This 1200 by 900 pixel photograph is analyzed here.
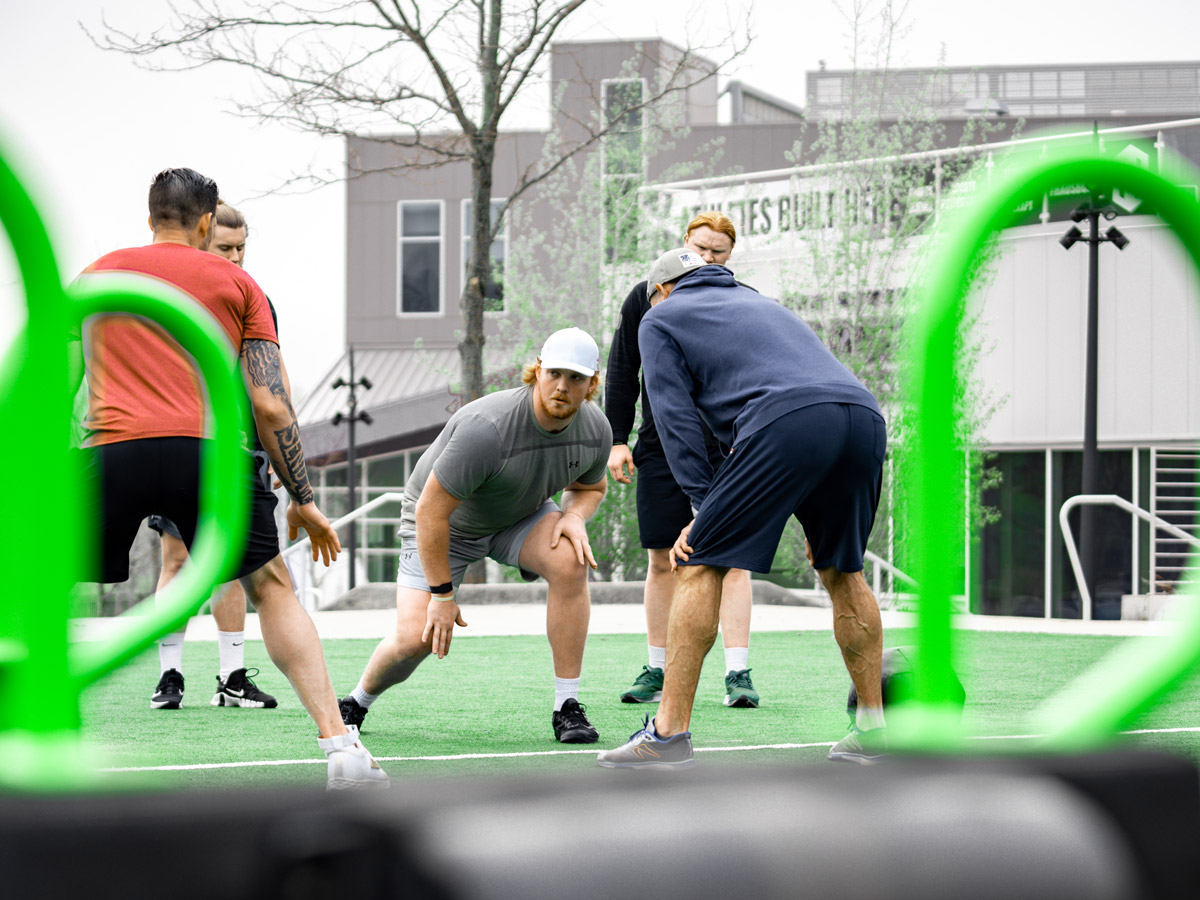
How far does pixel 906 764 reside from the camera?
135 centimetres

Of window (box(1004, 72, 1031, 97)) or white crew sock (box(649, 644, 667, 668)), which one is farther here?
window (box(1004, 72, 1031, 97))

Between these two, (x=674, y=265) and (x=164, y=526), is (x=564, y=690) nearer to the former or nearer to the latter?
(x=674, y=265)

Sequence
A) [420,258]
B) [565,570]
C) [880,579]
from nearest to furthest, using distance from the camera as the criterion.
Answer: [565,570]
[880,579]
[420,258]

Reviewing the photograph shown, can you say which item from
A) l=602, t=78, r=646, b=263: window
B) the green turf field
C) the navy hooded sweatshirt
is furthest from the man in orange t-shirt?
l=602, t=78, r=646, b=263: window

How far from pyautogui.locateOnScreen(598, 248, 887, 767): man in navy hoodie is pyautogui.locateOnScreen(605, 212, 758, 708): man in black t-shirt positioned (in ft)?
6.12

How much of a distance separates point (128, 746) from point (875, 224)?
1836cm

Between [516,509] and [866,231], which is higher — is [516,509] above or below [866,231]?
below

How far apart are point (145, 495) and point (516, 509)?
1.77 metres

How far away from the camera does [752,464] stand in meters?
4.00

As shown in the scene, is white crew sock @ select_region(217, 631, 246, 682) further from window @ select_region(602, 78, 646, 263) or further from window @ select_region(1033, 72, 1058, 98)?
window @ select_region(1033, 72, 1058, 98)

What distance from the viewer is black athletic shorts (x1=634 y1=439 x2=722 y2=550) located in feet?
21.6

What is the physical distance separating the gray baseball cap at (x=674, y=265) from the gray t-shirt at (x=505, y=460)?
1.84 feet

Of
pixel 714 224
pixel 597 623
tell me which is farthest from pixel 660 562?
pixel 597 623

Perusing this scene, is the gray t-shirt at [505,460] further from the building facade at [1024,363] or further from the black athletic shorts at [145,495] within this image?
the building facade at [1024,363]
